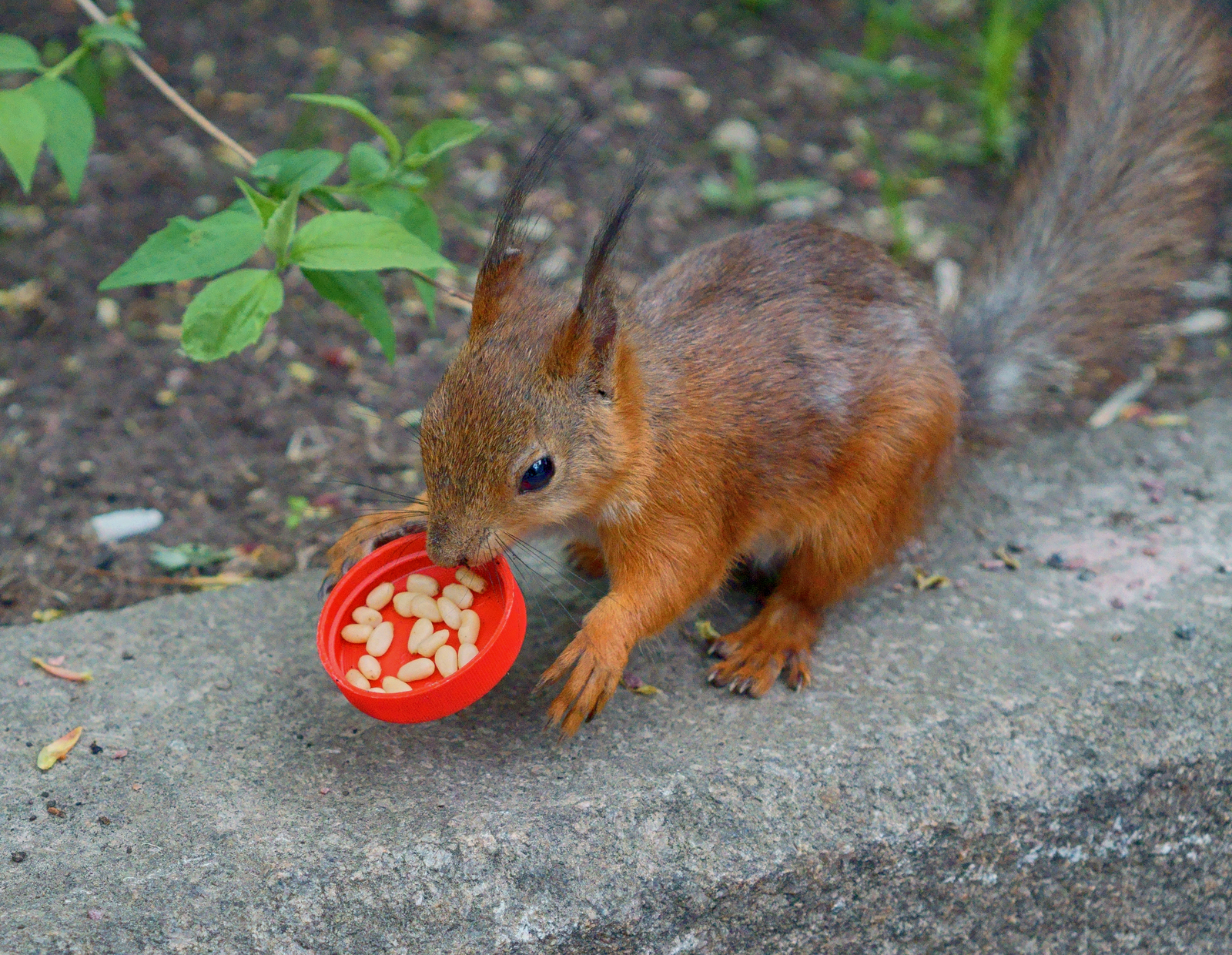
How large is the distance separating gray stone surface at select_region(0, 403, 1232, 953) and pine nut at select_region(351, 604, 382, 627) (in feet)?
0.59

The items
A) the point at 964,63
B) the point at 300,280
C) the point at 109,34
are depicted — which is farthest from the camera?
the point at 964,63

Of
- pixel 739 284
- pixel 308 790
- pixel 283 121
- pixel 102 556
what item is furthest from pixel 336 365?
pixel 308 790

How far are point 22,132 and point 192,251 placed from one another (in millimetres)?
329

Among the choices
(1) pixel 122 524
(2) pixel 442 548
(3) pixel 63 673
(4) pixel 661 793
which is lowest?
(1) pixel 122 524

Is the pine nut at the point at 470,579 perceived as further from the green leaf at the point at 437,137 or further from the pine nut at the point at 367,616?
the green leaf at the point at 437,137

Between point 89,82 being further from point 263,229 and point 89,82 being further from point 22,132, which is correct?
point 263,229

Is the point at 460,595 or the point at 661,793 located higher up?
the point at 460,595

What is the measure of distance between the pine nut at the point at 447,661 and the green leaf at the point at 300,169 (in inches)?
30.5

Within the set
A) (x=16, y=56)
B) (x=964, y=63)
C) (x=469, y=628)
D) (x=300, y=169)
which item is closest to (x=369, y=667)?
(x=469, y=628)

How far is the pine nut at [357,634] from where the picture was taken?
72.7 inches

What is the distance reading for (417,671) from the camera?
1782 millimetres

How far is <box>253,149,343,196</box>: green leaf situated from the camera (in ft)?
6.41

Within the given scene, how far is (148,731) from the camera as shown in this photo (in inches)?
74.2

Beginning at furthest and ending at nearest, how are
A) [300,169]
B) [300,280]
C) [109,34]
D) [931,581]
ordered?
[300,280] < [931,581] < [109,34] < [300,169]
